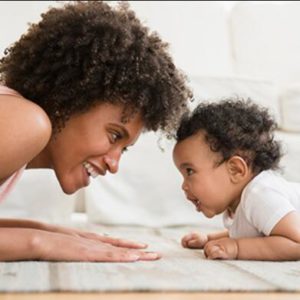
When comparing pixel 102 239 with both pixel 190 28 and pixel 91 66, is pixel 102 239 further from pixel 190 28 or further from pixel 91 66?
pixel 190 28

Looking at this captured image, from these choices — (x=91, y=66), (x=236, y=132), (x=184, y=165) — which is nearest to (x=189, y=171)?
(x=184, y=165)

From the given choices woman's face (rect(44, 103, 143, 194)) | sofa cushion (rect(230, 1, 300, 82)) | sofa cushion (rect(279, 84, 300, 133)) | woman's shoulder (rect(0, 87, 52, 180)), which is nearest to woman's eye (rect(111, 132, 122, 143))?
woman's face (rect(44, 103, 143, 194))

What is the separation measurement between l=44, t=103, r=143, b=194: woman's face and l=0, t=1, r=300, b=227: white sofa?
0.57m

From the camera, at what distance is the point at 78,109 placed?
1.21 metres

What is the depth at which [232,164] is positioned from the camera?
1.38 m

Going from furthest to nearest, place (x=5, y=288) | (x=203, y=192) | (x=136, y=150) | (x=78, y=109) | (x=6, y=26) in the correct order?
(x=6, y=26) → (x=136, y=150) → (x=203, y=192) → (x=78, y=109) → (x=5, y=288)

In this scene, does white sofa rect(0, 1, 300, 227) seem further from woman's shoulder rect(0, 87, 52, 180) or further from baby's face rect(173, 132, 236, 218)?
woman's shoulder rect(0, 87, 52, 180)

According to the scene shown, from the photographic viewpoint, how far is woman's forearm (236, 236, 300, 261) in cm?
119

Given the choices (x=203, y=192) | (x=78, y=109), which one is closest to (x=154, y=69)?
(x=78, y=109)

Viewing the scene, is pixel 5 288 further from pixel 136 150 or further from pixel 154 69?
pixel 136 150

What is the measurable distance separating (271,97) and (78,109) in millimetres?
1096

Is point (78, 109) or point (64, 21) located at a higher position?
point (64, 21)

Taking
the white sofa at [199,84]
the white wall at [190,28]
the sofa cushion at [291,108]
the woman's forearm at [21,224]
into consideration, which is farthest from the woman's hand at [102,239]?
the white wall at [190,28]

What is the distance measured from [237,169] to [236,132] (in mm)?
83
